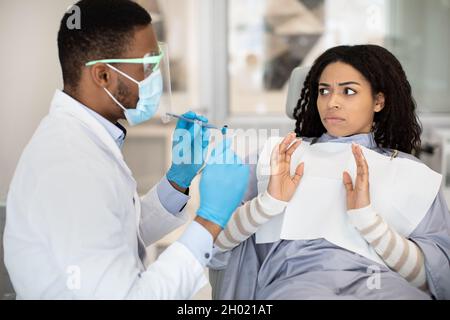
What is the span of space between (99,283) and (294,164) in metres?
0.74

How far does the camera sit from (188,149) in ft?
4.89

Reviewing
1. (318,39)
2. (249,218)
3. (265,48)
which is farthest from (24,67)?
(318,39)

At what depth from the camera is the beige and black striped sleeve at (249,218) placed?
1396 millimetres

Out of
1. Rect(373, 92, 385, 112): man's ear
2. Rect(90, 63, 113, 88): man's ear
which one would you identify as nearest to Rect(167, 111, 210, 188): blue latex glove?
Rect(90, 63, 113, 88): man's ear

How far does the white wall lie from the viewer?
2109 millimetres

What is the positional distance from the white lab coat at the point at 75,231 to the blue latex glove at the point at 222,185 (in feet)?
0.35

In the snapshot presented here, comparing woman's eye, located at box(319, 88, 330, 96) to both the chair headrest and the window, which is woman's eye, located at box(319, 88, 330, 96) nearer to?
the chair headrest

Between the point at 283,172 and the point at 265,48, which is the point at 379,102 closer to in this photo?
the point at 283,172

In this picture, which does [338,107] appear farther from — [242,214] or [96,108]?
[96,108]

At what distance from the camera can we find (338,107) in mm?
1530

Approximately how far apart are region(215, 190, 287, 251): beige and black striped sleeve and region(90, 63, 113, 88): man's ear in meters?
0.48

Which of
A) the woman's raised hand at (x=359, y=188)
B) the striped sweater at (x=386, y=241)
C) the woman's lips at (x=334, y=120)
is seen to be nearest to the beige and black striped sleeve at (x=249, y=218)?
the striped sweater at (x=386, y=241)

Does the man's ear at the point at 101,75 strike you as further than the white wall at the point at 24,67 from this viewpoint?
No

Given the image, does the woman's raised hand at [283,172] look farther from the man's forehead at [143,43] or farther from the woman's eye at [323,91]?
the man's forehead at [143,43]
